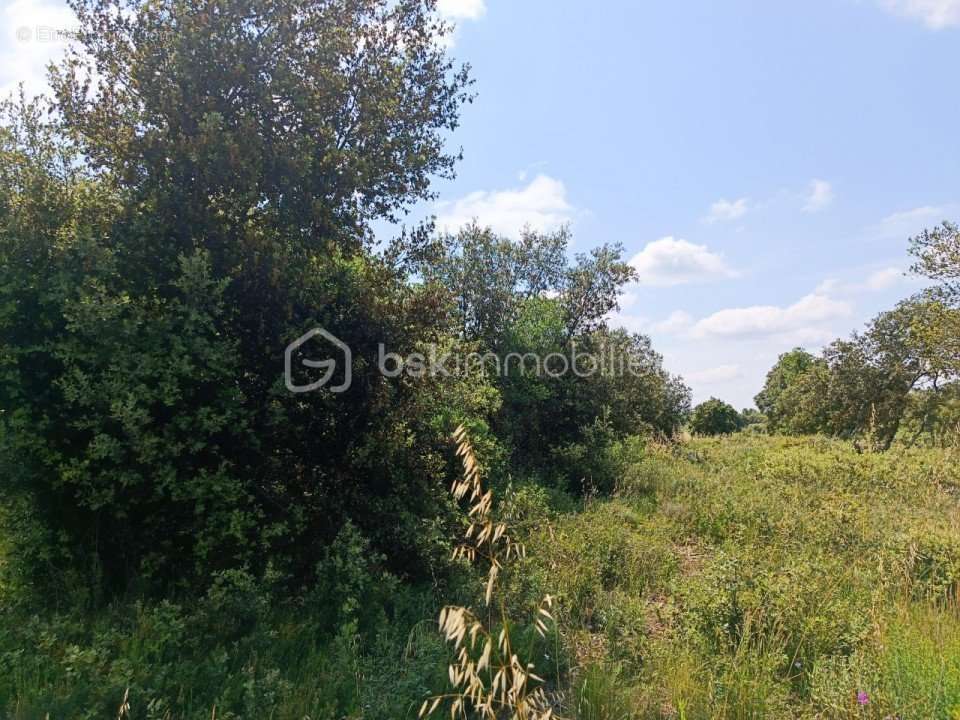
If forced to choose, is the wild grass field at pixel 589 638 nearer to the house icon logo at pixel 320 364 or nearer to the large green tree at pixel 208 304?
the large green tree at pixel 208 304

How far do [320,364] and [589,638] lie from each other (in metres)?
3.38

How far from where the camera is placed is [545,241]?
1566 centimetres

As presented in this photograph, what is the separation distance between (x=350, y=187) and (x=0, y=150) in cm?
316

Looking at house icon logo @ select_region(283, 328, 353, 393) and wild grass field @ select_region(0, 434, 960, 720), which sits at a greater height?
house icon logo @ select_region(283, 328, 353, 393)

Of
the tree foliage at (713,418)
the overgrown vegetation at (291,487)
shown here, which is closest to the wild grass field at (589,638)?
the overgrown vegetation at (291,487)

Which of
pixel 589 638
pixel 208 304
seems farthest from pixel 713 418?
pixel 208 304

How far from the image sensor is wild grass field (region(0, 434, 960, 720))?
10.8ft

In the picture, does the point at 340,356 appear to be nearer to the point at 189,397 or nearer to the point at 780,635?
the point at 189,397

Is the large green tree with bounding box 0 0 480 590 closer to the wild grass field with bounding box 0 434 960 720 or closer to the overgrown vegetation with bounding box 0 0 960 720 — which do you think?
the overgrown vegetation with bounding box 0 0 960 720

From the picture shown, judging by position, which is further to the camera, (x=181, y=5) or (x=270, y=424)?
(x=181, y=5)

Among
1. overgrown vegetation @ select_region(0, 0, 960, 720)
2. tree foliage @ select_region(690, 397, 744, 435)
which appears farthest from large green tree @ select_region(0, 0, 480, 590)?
tree foliage @ select_region(690, 397, 744, 435)

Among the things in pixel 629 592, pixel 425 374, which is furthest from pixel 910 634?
pixel 425 374

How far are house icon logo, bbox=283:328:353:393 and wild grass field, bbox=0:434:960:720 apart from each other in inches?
56.4

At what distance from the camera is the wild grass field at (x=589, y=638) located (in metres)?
3.31
